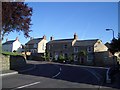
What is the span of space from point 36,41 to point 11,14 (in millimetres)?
71277

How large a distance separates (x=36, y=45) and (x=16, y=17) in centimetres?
6889

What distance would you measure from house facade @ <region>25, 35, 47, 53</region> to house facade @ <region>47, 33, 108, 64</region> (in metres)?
A: 8.09

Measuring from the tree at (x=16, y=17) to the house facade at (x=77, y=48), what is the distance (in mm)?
46472

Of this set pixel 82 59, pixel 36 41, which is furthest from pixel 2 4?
pixel 36 41

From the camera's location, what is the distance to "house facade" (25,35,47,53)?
99.4 meters

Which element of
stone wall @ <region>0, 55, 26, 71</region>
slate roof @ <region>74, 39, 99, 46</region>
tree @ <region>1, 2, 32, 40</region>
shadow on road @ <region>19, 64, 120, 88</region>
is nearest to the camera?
shadow on road @ <region>19, 64, 120, 88</region>

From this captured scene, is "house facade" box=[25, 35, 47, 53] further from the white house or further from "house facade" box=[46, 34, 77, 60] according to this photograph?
"house facade" box=[46, 34, 77, 60]

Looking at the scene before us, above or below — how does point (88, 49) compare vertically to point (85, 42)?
below

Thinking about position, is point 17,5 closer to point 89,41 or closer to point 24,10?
point 24,10

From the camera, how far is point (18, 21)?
103 feet

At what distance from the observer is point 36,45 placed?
9969cm

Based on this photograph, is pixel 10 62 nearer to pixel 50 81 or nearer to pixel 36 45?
pixel 50 81

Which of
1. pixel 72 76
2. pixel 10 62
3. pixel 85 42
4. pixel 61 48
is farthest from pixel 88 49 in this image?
pixel 72 76

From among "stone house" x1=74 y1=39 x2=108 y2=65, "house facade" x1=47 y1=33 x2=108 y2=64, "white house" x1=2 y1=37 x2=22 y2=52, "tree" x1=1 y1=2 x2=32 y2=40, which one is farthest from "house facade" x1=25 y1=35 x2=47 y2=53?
"tree" x1=1 y1=2 x2=32 y2=40
